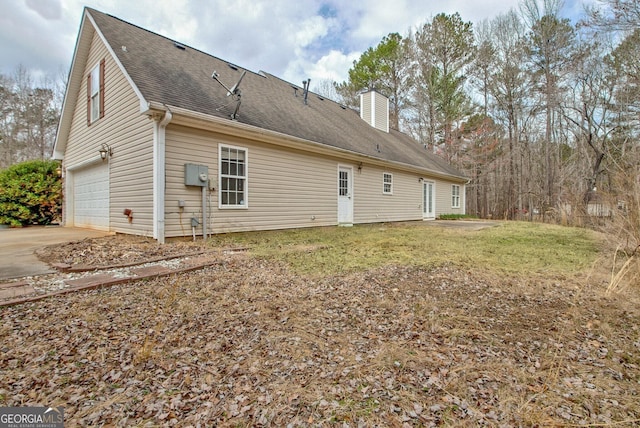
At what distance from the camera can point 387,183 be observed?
1182cm

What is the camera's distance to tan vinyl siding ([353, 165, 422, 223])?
10.5 metres

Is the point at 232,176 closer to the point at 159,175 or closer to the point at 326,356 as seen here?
the point at 159,175

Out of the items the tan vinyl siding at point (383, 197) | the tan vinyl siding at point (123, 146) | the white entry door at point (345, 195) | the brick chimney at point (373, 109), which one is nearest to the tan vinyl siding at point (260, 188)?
the white entry door at point (345, 195)

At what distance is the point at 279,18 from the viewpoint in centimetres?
1200

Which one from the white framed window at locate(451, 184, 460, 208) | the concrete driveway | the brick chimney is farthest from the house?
the white framed window at locate(451, 184, 460, 208)

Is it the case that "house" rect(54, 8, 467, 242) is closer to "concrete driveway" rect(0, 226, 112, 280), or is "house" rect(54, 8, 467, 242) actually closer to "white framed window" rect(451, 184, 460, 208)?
"concrete driveway" rect(0, 226, 112, 280)

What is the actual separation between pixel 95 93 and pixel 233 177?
466cm

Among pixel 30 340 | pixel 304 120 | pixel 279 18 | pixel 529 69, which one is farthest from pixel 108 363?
pixel 529 69

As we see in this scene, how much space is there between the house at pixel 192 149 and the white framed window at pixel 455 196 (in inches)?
259

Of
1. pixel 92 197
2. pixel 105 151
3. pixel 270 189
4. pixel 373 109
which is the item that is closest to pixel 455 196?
pixel 373 109

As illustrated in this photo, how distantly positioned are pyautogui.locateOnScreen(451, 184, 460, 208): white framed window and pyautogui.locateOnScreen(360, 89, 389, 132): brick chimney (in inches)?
201

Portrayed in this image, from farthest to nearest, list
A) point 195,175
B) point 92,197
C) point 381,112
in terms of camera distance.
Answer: point 381,112
point 92,197
point 195,175

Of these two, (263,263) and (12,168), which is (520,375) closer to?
(263,263)

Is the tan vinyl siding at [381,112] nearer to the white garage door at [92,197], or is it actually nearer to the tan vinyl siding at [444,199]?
the tan vinyl siding at [444,199]
